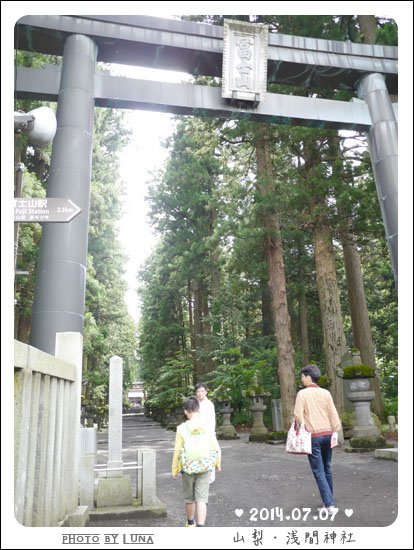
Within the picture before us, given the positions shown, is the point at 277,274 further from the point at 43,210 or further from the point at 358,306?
the point at 43,210

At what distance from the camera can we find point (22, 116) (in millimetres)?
3504

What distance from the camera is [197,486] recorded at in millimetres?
3697

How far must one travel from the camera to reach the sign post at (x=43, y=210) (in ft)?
10.5

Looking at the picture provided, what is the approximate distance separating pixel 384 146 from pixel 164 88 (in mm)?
3682

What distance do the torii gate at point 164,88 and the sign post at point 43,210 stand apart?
2.49 m

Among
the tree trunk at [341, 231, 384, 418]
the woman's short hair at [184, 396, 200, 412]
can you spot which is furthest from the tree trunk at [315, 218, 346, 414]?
the woman's short hair at [184, 396, 200, 412]

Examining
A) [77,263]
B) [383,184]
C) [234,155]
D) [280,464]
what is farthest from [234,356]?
[77,263]

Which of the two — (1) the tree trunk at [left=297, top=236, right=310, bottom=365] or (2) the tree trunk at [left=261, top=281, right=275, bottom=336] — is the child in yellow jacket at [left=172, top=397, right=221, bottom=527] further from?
(2) the tree trunk at [left=261, top=281, right=275, bottom=336]

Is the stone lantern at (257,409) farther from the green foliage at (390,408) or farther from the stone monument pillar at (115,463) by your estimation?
the stone monument pillar at (115,463)

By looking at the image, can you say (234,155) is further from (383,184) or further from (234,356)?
(383,184)

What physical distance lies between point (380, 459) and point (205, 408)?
4769 millimetres

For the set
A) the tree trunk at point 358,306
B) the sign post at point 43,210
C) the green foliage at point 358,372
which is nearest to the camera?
the sign post at point 43,210

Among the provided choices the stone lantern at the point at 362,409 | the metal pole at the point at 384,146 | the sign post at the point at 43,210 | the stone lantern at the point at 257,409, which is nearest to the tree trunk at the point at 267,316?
the stone lantern at the point at 257,409

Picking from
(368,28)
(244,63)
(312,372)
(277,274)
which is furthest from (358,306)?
(312,372)
